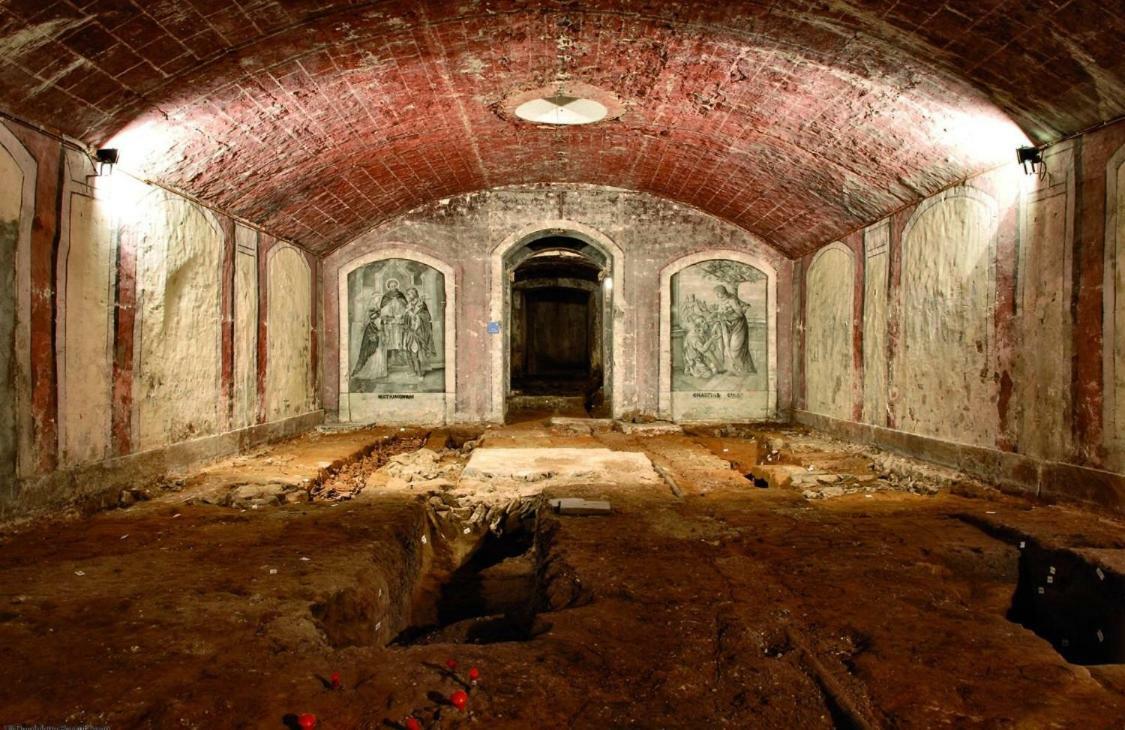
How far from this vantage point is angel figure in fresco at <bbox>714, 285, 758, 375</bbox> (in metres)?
11.6

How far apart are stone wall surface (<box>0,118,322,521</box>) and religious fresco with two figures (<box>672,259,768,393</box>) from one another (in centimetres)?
680

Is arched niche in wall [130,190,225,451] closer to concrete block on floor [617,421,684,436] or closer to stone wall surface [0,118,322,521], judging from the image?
stone wall surface [0,118,322,521]

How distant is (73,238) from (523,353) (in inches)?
662

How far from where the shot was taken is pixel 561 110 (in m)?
8.05

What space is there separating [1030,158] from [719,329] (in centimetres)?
626

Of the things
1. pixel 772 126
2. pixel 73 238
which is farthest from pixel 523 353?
pixel 73 238

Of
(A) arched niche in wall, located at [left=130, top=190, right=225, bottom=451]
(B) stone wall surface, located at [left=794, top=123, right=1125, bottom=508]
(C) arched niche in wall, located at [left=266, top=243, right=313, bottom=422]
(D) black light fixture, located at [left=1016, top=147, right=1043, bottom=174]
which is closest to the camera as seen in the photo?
(B) stone wall surface, located at [left=794, top=123, right=1125, bottom=508]

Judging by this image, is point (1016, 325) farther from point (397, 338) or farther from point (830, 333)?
point (397, 338)

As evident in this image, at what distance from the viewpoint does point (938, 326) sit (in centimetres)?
725

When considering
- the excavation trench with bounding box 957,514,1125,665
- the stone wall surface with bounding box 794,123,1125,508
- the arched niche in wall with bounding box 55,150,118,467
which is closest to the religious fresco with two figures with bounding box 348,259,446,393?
the arched niche in wall with bounding box 55,150,118,467

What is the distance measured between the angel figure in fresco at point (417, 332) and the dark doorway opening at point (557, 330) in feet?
10.9

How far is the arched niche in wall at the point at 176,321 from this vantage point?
6.35 m

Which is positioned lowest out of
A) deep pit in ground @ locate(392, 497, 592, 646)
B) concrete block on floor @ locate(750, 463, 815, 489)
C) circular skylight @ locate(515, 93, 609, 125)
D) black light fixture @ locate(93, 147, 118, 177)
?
deep pit in ground @ locate(392, 497, 592, 646)

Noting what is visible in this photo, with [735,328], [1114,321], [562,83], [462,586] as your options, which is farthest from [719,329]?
[462,586]
